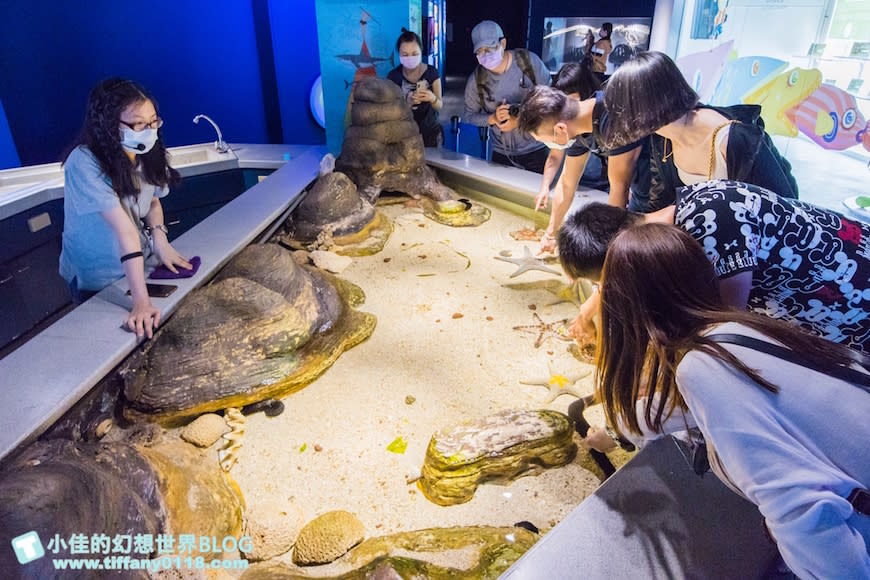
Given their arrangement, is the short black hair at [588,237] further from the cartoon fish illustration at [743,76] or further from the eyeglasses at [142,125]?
the cartoon fish illustration at [743,76]

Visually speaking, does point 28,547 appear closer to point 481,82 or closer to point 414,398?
point 414,398

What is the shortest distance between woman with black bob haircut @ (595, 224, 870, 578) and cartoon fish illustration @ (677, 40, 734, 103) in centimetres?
413

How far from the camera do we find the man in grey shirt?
4633 millimetres

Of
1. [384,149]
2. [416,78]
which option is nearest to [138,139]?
[384,149]

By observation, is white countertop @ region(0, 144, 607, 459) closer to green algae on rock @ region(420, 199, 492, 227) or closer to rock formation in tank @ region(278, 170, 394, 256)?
rock formation in tank @ region(278, 170, 394, 256)

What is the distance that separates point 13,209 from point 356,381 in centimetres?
363

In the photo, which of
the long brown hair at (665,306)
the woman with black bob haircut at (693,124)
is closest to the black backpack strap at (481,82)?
the woman with black bob haircut at (693,124)

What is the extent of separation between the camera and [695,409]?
119cm

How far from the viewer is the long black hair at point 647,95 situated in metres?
2.10

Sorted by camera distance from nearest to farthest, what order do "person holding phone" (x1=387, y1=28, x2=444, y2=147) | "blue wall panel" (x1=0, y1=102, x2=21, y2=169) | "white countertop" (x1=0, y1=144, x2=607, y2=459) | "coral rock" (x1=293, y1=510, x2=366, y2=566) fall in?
"coral rock" (x1=293, y1=510, x2=366, y2=566)
"white countertop" (x1=0, y1=144, x2=607, y2=459)
"blue wall panel" (x1=0, y1=102, x2=21, y2=169)
"person holding phone" (x1=387, y1=28, x2=444, y2=147)

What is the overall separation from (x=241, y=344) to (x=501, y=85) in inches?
144

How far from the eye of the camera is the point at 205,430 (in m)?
2.50

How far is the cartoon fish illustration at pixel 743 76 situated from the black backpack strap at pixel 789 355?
3461 millimetres

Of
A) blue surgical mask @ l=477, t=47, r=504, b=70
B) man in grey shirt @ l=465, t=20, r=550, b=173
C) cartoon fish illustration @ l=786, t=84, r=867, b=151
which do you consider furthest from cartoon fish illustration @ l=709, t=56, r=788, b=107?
blue surgical mask @ l=477, t=47, r=504, b=70
